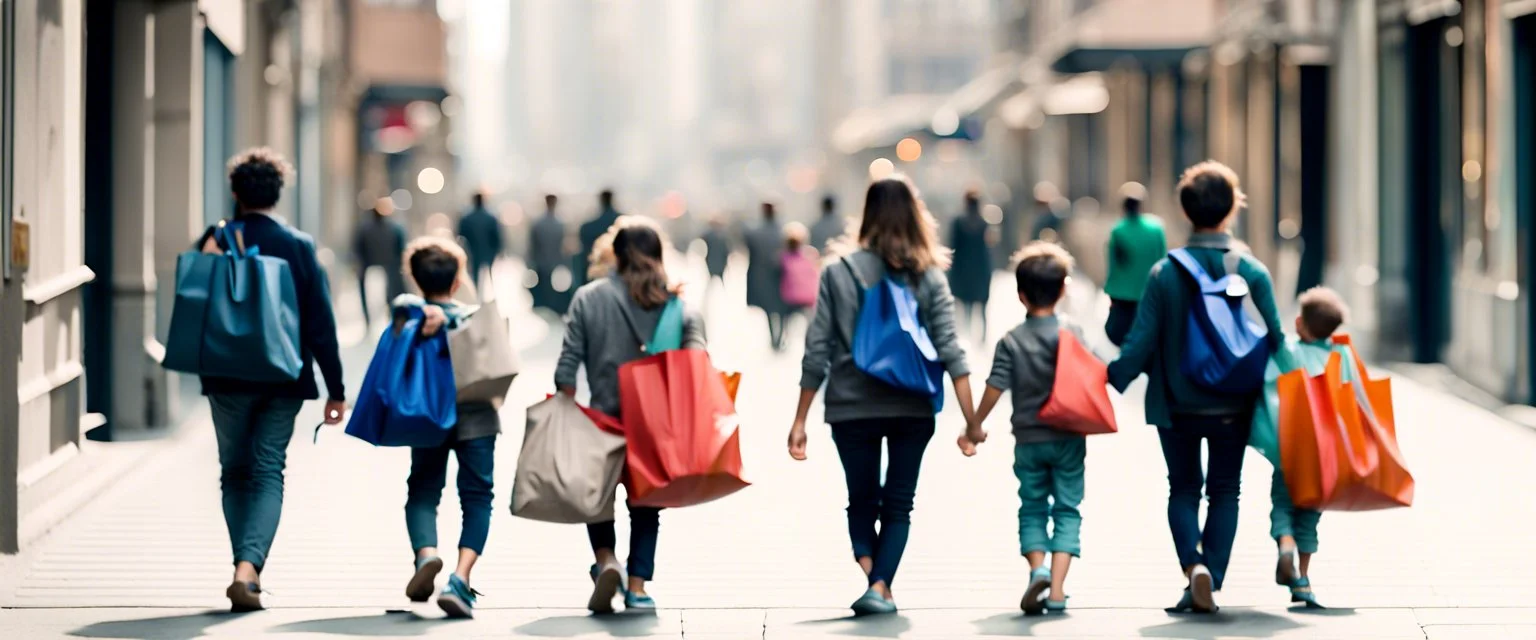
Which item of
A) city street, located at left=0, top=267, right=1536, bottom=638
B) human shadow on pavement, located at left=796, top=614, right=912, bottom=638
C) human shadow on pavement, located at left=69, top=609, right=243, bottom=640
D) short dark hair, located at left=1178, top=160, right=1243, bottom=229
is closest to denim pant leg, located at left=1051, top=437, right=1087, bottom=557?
city street, located at left=0, top=267, right=1536, bottom=638

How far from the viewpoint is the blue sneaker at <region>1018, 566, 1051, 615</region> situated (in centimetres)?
834

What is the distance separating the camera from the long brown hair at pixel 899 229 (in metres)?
8.31

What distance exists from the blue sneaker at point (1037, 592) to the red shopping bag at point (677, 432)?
39.6 inches

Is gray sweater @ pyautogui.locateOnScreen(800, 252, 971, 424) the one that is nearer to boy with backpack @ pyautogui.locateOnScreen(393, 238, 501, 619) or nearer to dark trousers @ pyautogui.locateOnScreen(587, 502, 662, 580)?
dark trousers @ pyautogui.locateOnScreen(587, 502, 662, 580)

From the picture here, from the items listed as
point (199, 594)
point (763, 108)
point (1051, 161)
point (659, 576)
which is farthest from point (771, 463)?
point (763, 108)

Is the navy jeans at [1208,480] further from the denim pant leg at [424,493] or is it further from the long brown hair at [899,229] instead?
the denim pant leg at [424,493]

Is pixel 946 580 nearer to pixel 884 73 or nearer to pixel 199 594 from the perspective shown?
pixel 199 594

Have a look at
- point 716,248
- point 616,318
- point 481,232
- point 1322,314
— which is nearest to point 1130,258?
point 1322,314

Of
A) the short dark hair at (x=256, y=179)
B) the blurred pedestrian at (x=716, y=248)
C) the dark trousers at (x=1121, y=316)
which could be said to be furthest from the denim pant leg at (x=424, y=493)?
the blurred pedestrian at (x=716, y=248)

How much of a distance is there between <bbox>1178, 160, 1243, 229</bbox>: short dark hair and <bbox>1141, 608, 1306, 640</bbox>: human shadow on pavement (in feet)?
4.14

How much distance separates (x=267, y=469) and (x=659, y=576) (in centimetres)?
154

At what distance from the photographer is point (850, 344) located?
27.1 ft

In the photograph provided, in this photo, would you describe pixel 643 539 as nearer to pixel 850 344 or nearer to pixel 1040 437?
pixel 850 344

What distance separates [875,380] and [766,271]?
608 inches
